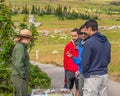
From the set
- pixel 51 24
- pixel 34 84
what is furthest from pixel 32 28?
pixel 51 24

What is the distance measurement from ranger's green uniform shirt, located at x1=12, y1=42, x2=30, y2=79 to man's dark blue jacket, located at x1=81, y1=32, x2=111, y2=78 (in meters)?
1.28

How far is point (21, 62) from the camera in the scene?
9.02 metres

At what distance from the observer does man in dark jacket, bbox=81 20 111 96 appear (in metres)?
8.20

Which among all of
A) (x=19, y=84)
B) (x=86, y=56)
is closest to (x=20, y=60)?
(x=19, y=84)

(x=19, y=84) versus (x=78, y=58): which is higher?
(x=78, y=58)

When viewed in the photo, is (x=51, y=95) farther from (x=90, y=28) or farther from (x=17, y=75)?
(x=90, y=28)

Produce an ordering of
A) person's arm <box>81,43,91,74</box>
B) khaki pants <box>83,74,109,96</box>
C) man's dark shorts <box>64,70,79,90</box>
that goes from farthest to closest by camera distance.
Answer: man's dark shorts <box>64,70,79,90</box> < khaki pants <box>83,74,109,96</box> < person's arm <box>81,43,91,74</box>

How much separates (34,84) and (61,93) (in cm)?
410

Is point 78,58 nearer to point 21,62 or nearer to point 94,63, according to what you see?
point 21,62

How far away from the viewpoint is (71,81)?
11.4 m

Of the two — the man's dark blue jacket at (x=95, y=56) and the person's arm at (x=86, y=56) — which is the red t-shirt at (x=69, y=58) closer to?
the man's dark blue jacket at (x=95, y=56)

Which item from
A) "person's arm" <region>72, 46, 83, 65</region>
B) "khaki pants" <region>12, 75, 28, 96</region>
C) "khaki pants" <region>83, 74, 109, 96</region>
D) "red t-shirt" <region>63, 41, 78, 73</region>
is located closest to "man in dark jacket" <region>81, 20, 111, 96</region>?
"khaki pants" <region>83, 74, 109, 96</region>

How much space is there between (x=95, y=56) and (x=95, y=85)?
48 cm

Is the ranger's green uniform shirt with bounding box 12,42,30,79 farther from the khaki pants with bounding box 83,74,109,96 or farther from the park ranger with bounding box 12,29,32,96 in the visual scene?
the khaki pants with bounding box 83,74,109,96
